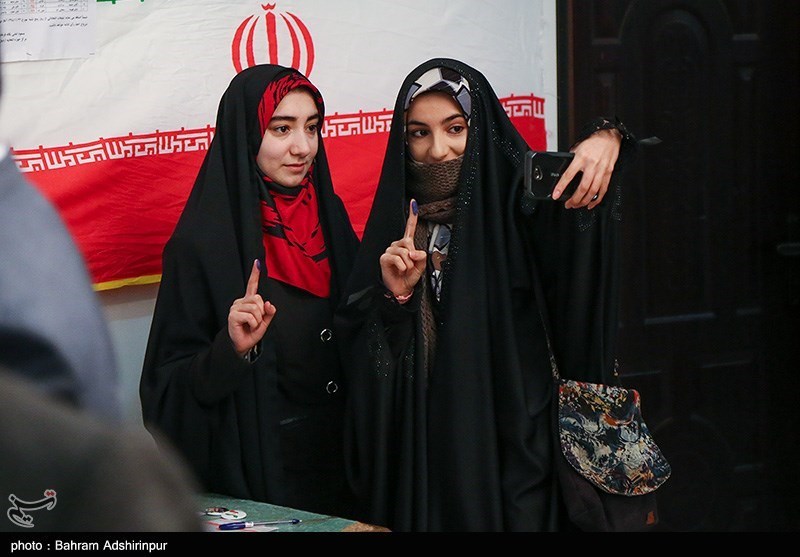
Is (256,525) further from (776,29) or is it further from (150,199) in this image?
(776,29)

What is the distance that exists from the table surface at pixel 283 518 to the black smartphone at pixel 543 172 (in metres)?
0.61

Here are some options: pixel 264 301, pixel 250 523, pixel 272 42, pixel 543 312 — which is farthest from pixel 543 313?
pixel 272 42

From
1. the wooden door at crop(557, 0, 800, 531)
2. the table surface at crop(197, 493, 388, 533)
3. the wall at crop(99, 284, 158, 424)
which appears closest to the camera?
the table surface at crop(197, 493, 388, 533)

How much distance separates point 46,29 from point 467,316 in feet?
3.32

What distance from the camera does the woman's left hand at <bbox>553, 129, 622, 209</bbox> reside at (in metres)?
1.85

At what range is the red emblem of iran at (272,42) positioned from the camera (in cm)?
241

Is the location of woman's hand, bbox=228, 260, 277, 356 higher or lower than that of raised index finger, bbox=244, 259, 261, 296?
lower

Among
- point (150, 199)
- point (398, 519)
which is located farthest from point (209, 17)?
point (398, 519)

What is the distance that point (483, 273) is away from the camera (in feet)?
6.41

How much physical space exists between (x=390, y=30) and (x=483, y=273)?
907 millimetres

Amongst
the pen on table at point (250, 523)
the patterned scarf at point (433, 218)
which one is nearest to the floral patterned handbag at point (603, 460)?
the patterned scarf at point (433, 218)

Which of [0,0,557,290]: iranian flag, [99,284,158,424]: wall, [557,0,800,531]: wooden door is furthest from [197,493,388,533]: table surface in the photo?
[557,0,800,531]: wooden door

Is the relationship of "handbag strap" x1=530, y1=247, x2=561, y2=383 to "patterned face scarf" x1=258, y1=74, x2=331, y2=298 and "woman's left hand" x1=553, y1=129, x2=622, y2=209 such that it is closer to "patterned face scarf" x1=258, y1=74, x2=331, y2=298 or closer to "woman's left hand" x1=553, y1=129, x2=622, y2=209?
"woman's left hand" x1=553, y1=129, x2=622, y2=209

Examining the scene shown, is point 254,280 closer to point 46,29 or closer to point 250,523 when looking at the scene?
point 250,523
